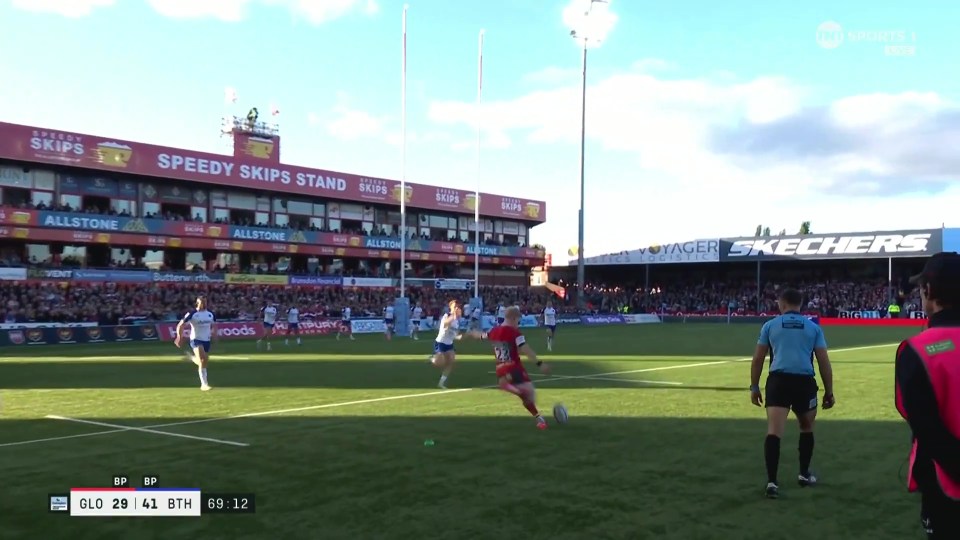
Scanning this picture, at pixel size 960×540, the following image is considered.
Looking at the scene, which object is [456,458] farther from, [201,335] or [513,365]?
[201,335]

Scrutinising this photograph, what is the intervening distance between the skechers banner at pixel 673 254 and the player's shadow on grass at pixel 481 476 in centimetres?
5218

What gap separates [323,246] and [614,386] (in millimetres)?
44398

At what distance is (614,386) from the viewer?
54.3 ft

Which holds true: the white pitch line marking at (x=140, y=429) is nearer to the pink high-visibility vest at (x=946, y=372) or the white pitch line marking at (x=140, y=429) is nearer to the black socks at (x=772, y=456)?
the black socks at (x=772, y=456)

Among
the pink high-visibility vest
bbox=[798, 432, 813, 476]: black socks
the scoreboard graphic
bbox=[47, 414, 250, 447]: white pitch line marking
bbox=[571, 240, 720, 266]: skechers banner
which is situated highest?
bbox=[571, 240, 720, 266]: skechers banner

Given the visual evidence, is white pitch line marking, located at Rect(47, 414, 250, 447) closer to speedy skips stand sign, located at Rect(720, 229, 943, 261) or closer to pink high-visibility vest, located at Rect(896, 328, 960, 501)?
pink high-visibility vest, located at Rect(896, 328, 960, 501)

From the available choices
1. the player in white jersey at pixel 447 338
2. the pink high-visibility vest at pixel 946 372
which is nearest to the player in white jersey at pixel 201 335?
the player in white jersey at pixel 447 338

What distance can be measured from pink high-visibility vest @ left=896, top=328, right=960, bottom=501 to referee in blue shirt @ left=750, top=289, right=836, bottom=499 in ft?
14.7

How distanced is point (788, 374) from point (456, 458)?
13.1ft

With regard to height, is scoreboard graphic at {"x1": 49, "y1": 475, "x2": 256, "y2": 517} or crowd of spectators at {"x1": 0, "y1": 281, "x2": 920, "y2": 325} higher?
crowd of spectators at {"x1": 0, "y1": 281, "x2": 920, "y2": 325}

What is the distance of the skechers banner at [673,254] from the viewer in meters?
62.0

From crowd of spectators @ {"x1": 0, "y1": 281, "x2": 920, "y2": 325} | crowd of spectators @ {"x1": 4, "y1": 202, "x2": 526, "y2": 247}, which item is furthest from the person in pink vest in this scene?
crowd of spectators @ {"x1": 4, "y1": 202, "x2": 526, "y2": 247}

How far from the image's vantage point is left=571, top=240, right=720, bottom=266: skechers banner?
2442 inches

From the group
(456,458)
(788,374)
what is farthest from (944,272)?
(456,458)
